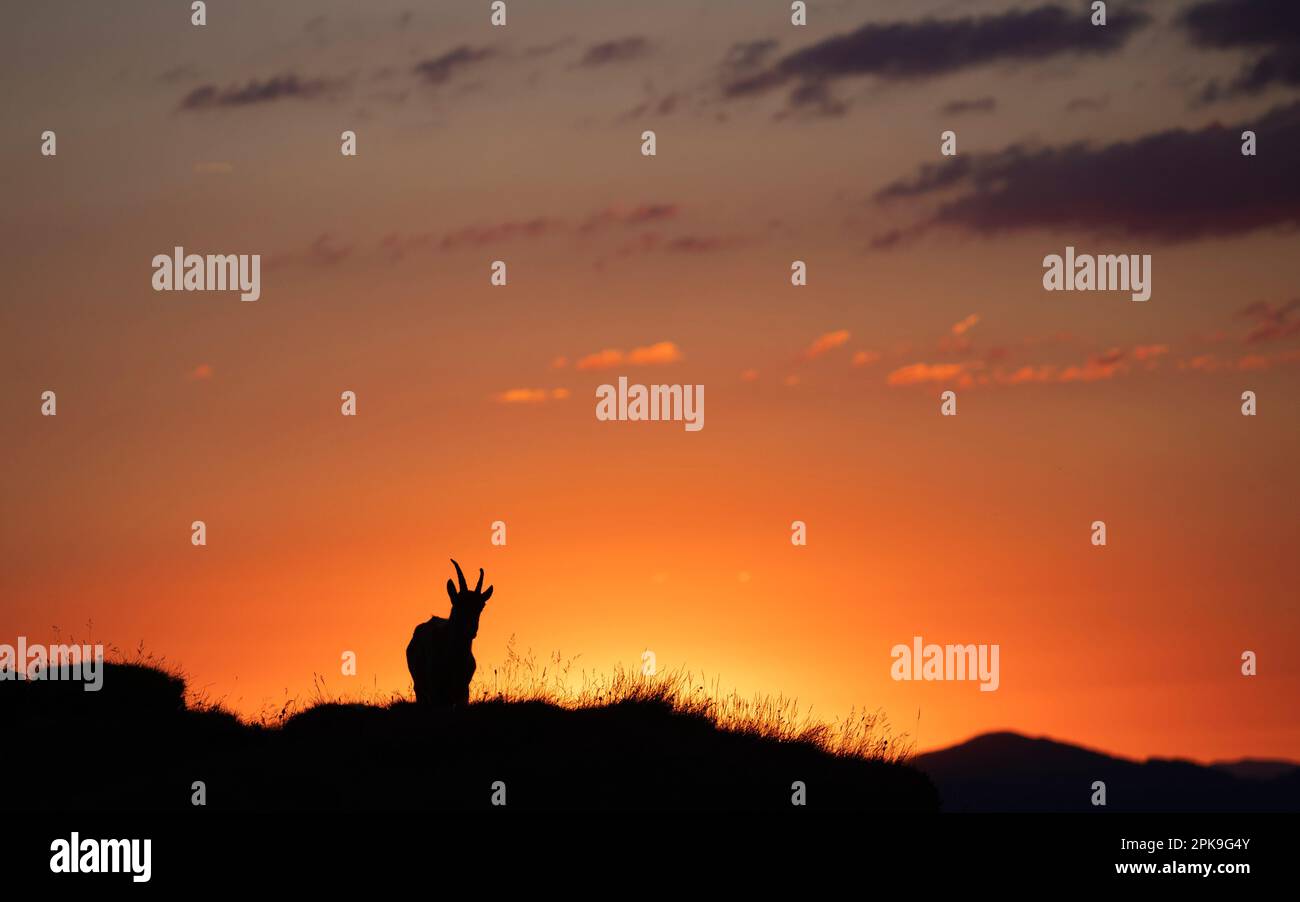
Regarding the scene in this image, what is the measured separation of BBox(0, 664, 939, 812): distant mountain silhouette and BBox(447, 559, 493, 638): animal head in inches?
103

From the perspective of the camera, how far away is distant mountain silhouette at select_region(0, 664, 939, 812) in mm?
23766

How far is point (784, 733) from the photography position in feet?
90.6

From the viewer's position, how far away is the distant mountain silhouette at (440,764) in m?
23.8

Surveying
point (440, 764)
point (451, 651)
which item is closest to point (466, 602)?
point (451, 651)

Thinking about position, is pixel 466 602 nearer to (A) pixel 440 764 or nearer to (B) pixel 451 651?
(B) pixel 451 651

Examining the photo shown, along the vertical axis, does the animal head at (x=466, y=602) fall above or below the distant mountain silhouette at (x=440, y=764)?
above
